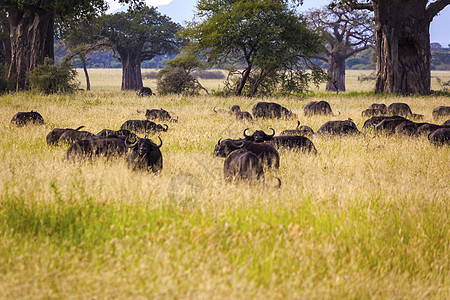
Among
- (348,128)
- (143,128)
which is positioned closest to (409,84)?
(348,128)

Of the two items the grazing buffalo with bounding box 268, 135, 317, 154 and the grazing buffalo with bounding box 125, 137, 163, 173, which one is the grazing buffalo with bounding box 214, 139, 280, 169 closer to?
the grazing buffalo with bounding box 268, 135, 317, 154

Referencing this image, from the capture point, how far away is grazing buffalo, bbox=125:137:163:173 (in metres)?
6.73

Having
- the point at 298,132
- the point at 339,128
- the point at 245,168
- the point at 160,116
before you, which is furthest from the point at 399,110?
the point at 245,168

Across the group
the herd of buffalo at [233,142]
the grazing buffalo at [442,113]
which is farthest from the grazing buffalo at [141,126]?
the grazing buffalo at [442,113]

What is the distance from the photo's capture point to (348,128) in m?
10.9

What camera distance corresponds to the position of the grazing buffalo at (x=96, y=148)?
7.21 metres

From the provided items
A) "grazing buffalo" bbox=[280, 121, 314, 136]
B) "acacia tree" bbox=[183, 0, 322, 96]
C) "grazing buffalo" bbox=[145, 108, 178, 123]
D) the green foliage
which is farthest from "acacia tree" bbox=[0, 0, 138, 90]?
"grazing buffalo" bbox=[280, 121, 314, 136]

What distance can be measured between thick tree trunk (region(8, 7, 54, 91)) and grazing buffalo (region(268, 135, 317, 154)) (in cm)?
1878

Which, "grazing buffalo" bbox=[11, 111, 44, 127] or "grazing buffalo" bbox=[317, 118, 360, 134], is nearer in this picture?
"grazing buffalo" bbox=[317, 118, 360, 134]

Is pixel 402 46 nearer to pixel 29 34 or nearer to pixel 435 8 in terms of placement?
pixel 435 8

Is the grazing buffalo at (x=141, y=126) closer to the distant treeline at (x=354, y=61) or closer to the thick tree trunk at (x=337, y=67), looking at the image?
the thick tree trunk at (x=337, y=67)

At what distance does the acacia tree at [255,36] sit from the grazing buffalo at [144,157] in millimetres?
18112

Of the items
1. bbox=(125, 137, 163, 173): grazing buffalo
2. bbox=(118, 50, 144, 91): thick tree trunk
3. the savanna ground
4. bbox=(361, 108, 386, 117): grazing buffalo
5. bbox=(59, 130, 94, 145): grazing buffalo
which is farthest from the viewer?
bbox=(118, 50, 144, 91): thick tree trunk

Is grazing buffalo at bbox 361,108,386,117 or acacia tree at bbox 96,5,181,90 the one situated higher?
acacia tree at bbox 96,5,181,90
